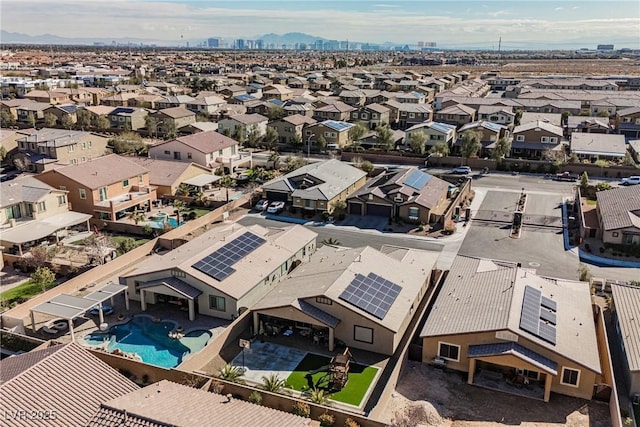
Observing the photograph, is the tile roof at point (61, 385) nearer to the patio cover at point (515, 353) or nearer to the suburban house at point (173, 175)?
the patio cover at point (515, 353)

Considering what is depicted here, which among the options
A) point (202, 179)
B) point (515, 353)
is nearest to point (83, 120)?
point (202, 179)

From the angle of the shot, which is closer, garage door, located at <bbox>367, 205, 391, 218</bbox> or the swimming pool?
the swimming pool

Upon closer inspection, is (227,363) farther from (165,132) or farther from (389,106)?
(389,106)

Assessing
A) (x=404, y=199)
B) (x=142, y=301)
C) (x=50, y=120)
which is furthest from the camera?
(x=50, y=120)

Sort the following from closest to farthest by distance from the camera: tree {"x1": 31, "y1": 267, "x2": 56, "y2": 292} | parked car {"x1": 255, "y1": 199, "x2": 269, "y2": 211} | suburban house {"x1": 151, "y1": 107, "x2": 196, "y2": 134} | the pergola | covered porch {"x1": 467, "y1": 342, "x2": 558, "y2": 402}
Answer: covered porch {"x1": 467, "y1": 342, "x2": 558, "y2": 402}
the pergola
tree {"x1": 31, "y1": 267, "x2": 56, "y2": 292}
parked car {"x1": 255, "y1": 199, "x2": 269, "y2": 211}
suburban house {"x1": 151, "y1": 107, "x2": 196, "y2": 134}

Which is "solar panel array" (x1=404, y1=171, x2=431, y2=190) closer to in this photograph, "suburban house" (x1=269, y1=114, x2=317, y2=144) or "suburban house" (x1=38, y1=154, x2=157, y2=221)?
"suburban house" (x1=38, y1=154, x2=157, y2=221)

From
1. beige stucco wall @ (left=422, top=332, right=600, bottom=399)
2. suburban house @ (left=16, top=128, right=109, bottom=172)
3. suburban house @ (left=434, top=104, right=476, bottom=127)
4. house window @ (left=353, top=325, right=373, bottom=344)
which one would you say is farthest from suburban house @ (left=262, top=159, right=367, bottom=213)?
suburban house @ (left=434, top=104, right=476, bottom=127)

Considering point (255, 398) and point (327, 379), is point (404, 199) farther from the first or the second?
point (255, 398)
